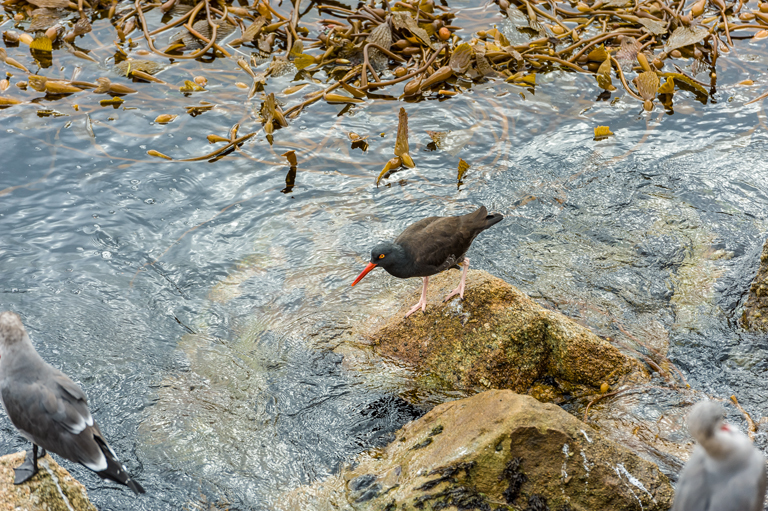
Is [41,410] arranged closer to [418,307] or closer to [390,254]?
[390,254]

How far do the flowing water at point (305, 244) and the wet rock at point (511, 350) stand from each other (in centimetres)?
26

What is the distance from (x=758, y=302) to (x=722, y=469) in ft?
8.21

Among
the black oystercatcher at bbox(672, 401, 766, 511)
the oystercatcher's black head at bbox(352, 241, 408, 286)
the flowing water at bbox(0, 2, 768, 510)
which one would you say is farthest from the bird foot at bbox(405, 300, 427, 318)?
the black oystercatcher at bbox(672, 401, 766, 511)

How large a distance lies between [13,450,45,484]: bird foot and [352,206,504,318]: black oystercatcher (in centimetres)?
232

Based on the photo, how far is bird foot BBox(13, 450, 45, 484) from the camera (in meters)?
3.06

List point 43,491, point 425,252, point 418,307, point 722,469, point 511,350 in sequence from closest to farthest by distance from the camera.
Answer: point 722,469, point 43,491, point 511,350, point 425,252, point 418,307

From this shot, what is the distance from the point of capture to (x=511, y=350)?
4203 millimetres

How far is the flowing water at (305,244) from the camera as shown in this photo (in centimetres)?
415

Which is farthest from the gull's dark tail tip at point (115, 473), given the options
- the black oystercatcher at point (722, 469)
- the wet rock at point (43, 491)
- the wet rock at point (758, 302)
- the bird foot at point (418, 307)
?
the wet rock at point (758, 302)

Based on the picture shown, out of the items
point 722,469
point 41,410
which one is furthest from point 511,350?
point 41,410

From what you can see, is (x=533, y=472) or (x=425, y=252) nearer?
(x=533, y=472)

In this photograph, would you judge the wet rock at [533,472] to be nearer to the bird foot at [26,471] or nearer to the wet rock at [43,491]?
the wet rock at [43,491]

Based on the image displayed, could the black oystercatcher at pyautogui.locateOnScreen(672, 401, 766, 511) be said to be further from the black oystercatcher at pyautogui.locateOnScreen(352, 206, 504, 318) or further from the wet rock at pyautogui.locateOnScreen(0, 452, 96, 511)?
the wet rock at pyautogui.locateOnScreen(0, 452, 96, 511)

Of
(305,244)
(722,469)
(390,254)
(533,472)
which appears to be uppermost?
(722,469)
